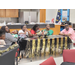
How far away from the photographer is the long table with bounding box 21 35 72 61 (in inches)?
175

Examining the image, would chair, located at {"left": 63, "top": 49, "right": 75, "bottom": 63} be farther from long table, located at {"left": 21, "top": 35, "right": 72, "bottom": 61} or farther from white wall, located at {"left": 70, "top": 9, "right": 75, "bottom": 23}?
white wall, located at {"left": 70, "top": 9, "right": 75, "bottom": 23}

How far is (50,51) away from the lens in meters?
4.91

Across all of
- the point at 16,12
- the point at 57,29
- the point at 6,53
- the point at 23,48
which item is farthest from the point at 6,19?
the point at 6,53

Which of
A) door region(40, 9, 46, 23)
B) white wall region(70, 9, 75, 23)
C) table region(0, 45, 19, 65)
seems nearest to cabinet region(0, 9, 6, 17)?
door region(40, 9, 46, 23)

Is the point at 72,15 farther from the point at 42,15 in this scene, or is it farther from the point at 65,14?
the point at 42,15

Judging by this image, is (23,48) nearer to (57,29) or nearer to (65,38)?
(65,38)

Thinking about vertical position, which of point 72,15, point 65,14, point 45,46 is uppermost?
point 65,14

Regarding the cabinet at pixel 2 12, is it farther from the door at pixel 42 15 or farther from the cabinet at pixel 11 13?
the door at pixel 42 15

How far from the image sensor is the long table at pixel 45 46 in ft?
14.6

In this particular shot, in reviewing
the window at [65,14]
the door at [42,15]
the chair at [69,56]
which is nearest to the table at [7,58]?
the chair at [69,56]

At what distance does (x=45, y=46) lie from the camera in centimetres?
472

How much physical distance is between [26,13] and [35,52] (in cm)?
619

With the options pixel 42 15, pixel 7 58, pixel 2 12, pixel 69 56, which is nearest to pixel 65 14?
pixel 42 15

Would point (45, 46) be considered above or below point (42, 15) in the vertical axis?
below
